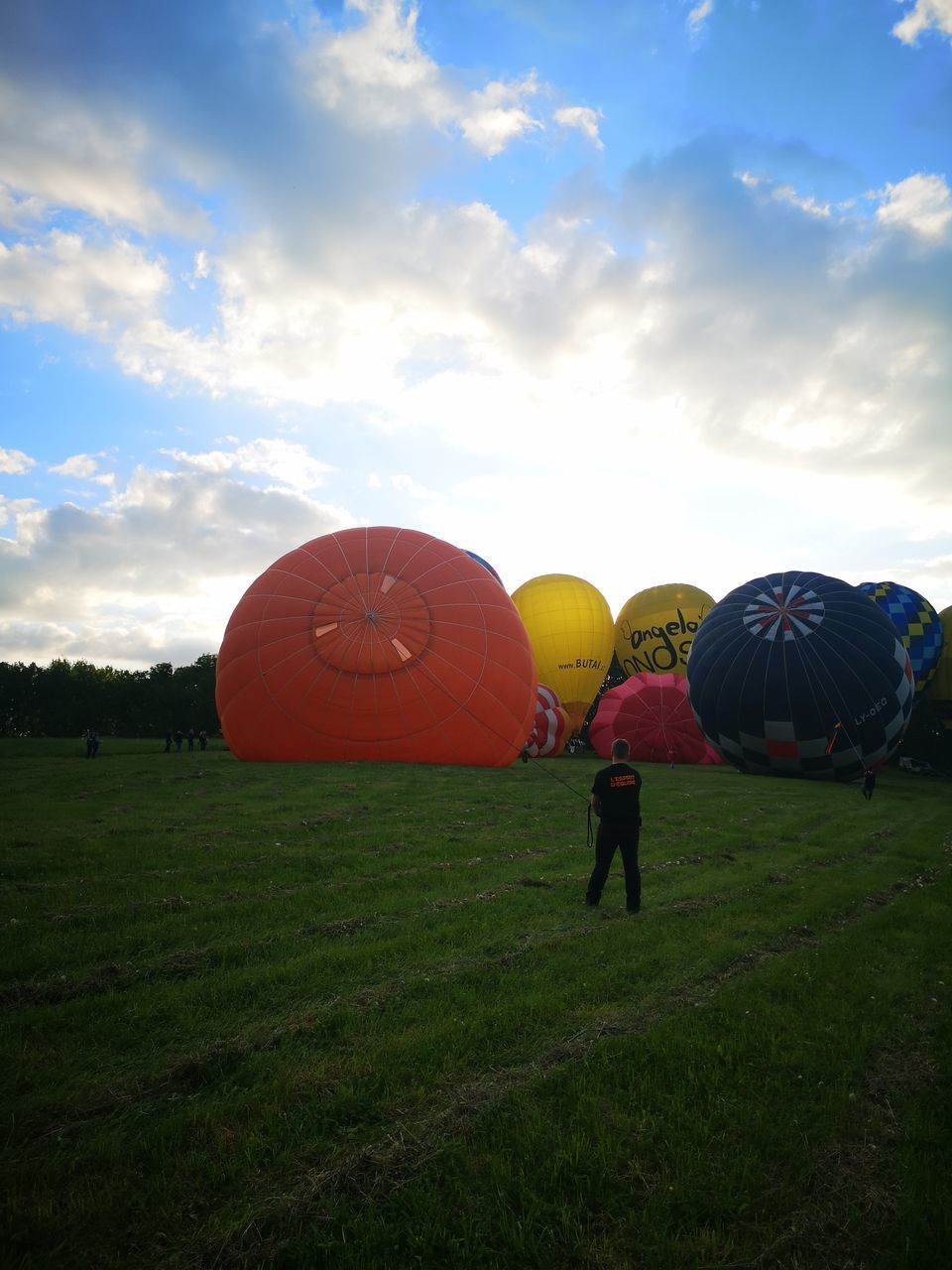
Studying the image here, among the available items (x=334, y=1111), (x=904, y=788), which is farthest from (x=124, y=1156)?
(x=904, y=788)

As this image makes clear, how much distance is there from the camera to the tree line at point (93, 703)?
6694 cm

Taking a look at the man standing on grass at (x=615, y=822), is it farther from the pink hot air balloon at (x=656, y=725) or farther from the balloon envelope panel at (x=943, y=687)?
the balloon envelope panel at (x=943, y=687)

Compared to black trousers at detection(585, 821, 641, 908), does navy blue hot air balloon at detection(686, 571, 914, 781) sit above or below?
above

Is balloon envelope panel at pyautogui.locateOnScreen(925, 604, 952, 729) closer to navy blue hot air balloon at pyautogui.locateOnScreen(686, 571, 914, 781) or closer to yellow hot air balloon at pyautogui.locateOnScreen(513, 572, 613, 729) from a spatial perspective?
navy blue hot air balloon at pyautogui.locateOnScreen(686, 571, 914, 781)

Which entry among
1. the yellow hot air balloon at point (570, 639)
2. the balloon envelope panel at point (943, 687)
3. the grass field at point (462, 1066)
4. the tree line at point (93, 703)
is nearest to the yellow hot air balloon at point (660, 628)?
the yellow hot air balloon at point (570, 639)

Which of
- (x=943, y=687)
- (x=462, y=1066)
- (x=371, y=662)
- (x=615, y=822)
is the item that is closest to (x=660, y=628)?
(x=943, y=687)

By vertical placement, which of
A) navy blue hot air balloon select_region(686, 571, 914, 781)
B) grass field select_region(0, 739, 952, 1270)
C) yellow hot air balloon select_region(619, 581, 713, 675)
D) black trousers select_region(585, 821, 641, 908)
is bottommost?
grass field select_region(0, 739, 952, 1270)

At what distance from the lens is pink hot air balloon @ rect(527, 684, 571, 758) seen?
24297 mm

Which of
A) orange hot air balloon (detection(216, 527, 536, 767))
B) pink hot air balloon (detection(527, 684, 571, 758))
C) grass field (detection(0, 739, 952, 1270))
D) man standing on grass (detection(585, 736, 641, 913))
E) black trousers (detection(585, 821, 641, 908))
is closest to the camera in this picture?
grass field (detection(0, 739, 952, 1270))

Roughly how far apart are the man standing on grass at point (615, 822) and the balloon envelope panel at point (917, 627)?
1109 inches

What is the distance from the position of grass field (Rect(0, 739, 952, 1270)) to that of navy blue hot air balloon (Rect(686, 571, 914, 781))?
11360mm

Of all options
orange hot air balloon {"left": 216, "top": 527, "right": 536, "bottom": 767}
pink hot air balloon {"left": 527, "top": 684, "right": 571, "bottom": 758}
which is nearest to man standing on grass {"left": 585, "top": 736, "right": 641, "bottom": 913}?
orange hot air balloon {"left": 216, "top": 527, "right": 536, "bottom": 767}

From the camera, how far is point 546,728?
24.5 meters

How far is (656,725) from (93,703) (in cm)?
6427
